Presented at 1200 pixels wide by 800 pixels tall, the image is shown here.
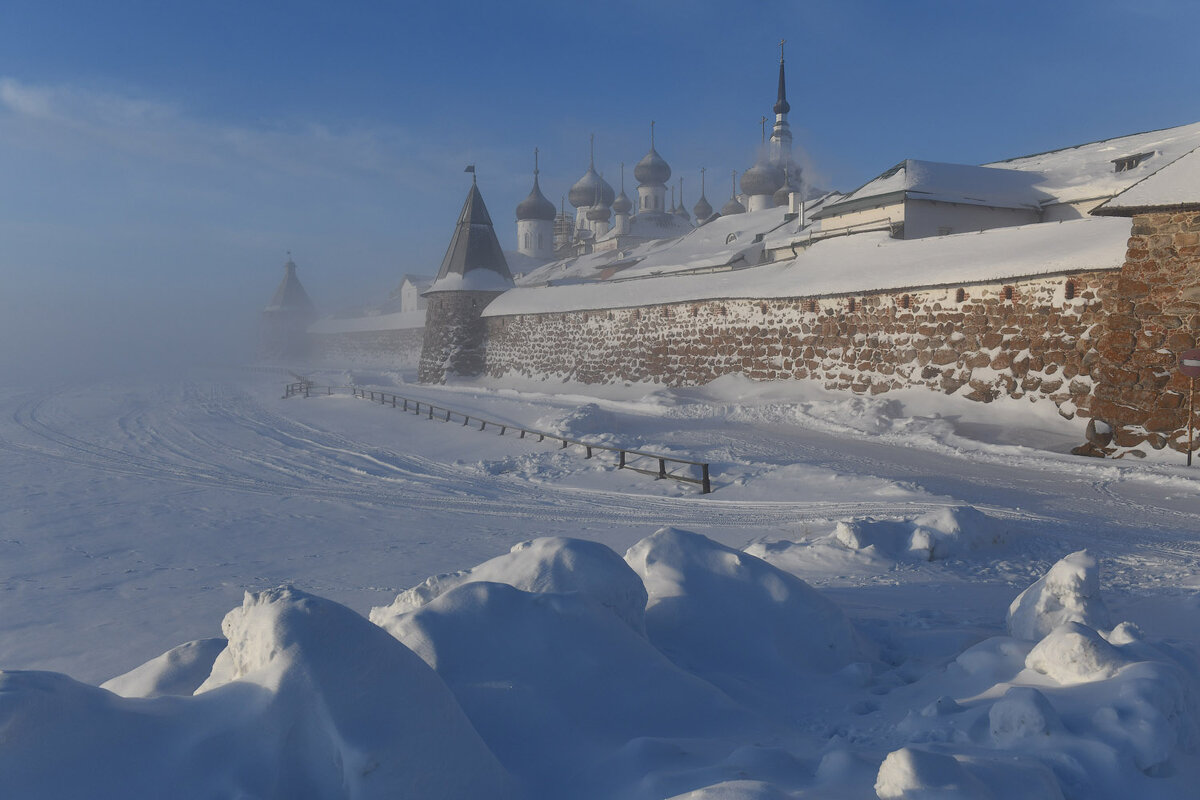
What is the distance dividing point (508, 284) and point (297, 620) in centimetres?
2498

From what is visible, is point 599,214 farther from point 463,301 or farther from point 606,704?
point 606,704

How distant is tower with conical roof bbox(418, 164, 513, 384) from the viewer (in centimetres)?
2586

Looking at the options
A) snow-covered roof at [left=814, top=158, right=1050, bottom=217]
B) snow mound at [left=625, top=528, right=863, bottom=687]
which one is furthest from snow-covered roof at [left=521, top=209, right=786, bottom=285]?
snow mound at [left=625, top=528, right=863, bottom=687]

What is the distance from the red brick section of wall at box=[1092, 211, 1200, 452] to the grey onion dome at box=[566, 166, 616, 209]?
56.5 m

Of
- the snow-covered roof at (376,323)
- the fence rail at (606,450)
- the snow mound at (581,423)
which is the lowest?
the fence rail at (606,450)

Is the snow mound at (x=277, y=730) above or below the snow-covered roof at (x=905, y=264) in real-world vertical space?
below

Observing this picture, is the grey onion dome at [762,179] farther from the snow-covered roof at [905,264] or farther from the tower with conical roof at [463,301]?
the snow-covered roof at [905,264]

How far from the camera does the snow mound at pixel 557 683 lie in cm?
282

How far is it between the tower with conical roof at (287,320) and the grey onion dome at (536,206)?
679 inches

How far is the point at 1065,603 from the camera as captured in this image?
12.9ft

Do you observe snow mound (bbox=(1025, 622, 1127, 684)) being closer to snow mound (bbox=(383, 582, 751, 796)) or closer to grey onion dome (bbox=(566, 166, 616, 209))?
snow mound (bbox=(383, 582, 751, 796))

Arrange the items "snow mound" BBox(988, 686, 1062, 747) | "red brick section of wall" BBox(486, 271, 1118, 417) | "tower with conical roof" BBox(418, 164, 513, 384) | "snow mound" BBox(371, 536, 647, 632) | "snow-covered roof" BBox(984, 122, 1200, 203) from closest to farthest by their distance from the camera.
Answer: "snow mound" BBox(988, 686, 1062, 747), "snow mound" BBox(371, 536, 647, 632), "red brick section of wall" BBox(486, 271, 1118, 417), "snow-covered roof" BBox(984, 122, 1200, 203), "tower with conical roof" BBox(418, 164, 513, 384)

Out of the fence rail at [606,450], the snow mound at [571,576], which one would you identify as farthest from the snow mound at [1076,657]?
the fence rail at [606,450]

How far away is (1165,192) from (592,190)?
57.4 m
